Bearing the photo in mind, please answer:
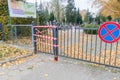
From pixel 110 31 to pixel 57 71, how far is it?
1.74m

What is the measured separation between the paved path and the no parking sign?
91 centimetres

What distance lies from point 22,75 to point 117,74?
2.43 m

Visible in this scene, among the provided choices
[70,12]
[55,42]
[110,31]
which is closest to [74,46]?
[55,42]

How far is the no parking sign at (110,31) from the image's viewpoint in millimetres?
4004

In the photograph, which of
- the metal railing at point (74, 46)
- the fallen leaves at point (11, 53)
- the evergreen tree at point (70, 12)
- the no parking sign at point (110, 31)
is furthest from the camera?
the evergreen tree at point (70, 12)

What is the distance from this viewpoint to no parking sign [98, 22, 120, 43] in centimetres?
400

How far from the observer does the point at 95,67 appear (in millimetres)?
4695

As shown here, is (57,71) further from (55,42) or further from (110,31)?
(110,31)

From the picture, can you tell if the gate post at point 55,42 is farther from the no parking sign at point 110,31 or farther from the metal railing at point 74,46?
the no parking sign at point 110,31

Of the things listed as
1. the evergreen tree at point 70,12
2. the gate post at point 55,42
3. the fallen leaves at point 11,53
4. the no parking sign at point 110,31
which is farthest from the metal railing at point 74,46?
the evergreen tree at point 70,12

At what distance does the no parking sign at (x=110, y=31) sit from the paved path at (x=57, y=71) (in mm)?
909

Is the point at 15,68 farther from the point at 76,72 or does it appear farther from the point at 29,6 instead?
the point at 29,6

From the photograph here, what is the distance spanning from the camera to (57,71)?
445 centimetres

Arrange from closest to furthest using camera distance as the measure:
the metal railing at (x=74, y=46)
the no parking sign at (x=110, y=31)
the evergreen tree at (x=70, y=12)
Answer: the no parking sign at (x=110, y=31)
the metal railing at (x=74, y=46)
the evergreen tree at (x=70, y=12)
